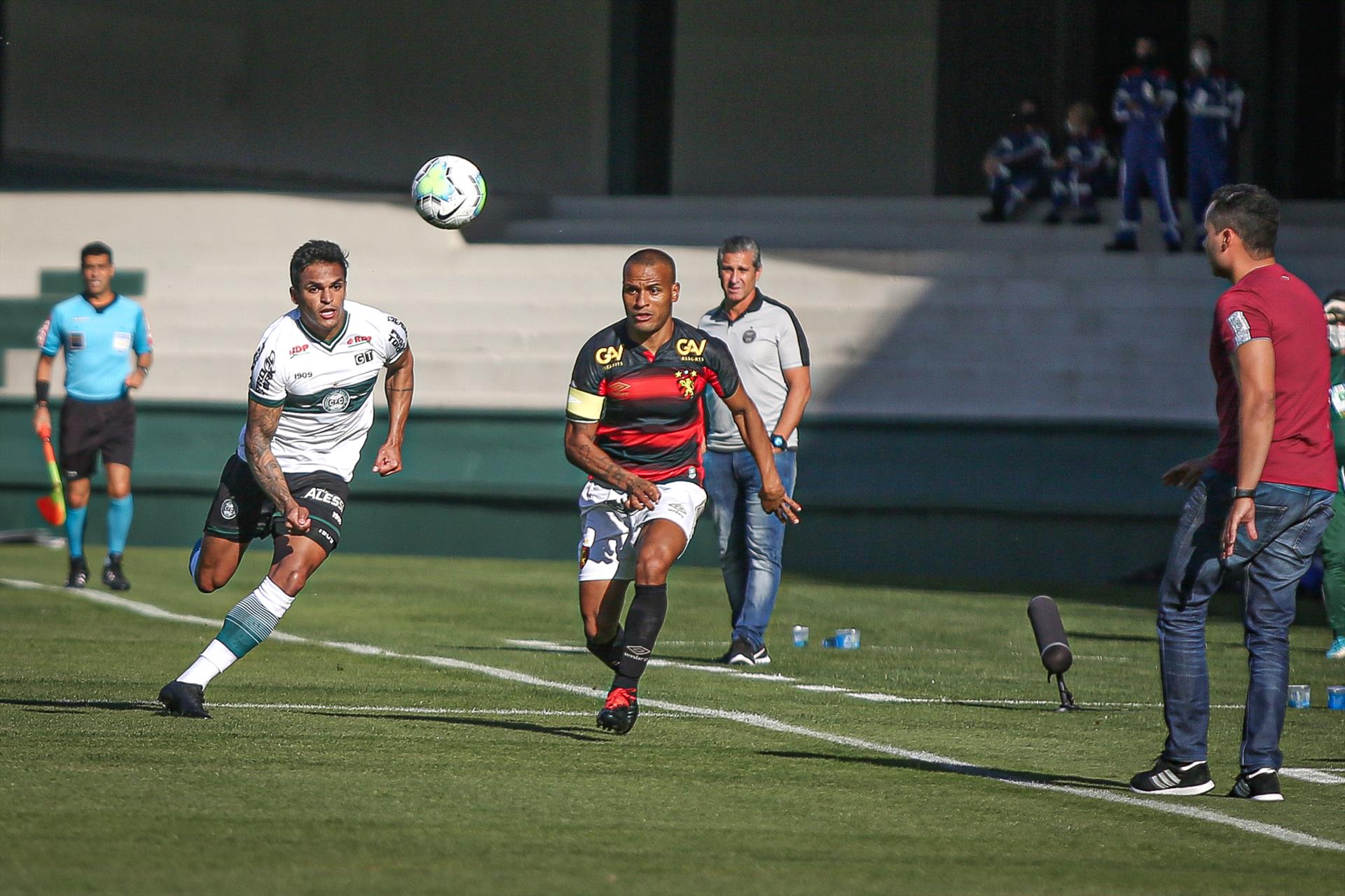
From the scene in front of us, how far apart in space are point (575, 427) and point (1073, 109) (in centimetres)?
1565

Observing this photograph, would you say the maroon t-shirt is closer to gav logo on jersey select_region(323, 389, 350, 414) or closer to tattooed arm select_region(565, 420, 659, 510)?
tattooed arm select_region(565, 420, 659, 510)

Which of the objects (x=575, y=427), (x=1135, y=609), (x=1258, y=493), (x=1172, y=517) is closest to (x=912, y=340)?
(x=1172, y=517)

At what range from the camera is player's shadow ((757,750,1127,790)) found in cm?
733

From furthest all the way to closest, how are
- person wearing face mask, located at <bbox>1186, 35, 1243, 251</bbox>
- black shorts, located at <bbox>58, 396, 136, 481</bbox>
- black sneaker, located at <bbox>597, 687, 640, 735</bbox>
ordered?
person wearing face mask, located at <bbox>1186, 35, 1243, 251</bbox> < black shorts, located at <bbox>58, 396, 136, 481</bbox> < black sneaker, located at <bbox>597, 687, 640, 735</bbox>

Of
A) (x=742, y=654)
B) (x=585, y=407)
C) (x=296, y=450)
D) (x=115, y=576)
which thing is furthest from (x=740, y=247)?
(x=115, y=576)

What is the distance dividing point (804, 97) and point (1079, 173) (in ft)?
17.5

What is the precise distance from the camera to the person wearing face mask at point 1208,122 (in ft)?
69.0

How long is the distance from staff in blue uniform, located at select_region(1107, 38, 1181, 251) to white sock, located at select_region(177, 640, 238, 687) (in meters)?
14.6

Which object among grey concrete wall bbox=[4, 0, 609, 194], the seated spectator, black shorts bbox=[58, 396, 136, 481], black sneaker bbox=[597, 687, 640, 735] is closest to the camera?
black sneaker bbox=[597, 687, 640, 735]

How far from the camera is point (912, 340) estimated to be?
20094mm

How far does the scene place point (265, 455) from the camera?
8.37m

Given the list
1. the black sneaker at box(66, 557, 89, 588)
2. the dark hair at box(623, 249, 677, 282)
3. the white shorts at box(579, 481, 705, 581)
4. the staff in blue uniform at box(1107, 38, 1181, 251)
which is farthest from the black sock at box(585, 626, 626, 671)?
the staff in blue uniform at box(1107, 38, 1181, 251)

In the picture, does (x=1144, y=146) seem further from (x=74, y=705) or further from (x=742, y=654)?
(x=74, y=705)

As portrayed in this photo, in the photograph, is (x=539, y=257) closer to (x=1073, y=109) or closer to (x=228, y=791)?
(x=1073, y=109)
